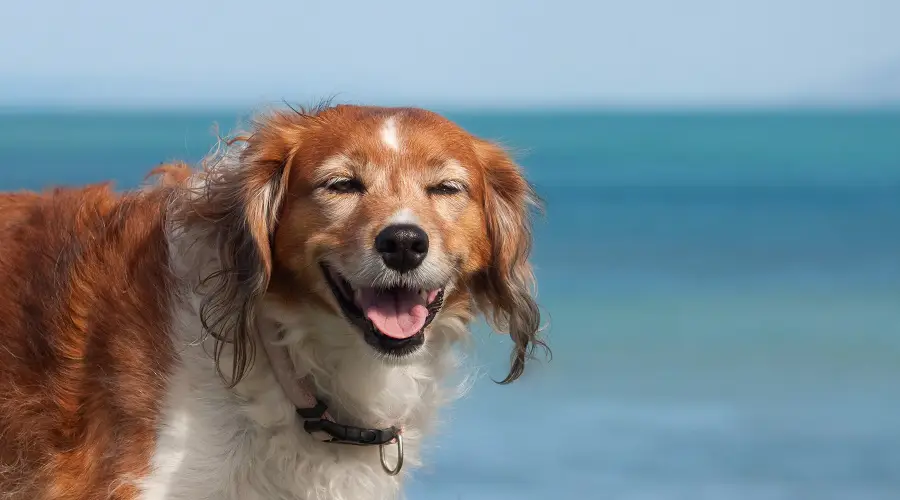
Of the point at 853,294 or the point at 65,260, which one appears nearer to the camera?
the point at 65,260

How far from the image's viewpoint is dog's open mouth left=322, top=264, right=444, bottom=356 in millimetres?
4254

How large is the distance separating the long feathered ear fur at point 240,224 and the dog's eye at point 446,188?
500mm

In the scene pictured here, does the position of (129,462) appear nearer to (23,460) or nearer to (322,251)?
(23,460)

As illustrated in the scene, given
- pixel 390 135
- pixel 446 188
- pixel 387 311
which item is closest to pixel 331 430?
pixel 387 311

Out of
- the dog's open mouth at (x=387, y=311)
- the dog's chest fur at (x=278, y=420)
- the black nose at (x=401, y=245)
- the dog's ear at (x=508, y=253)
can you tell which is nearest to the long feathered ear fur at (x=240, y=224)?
the dog's chest fur at (x=278, y=420)

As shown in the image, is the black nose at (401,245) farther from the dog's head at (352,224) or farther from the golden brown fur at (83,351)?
the golden brown fur at (83,351)

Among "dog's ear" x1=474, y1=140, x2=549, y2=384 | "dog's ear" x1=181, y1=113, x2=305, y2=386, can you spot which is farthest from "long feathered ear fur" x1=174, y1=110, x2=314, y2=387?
"dog's ear" x1=474, y1=140, x2=549, y2=384

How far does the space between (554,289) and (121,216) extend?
8.91m

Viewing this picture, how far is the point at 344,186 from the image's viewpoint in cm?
430

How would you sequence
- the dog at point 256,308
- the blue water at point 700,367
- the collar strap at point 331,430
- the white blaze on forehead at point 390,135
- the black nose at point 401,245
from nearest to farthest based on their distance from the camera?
the black nose at point 401,245 < the dog at point 256,308 < the white blaze on forehead at point 390,135 < the collar strap at point 331,430 < the blue water at point 700,367

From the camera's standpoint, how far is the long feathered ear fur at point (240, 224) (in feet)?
13.9

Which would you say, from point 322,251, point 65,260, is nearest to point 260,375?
point 322,251

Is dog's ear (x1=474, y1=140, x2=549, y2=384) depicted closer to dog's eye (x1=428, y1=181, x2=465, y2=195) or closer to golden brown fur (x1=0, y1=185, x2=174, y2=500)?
dog's eye (x1=428, y1=181, x2=465, y2=195)

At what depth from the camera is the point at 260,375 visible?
4398mm
